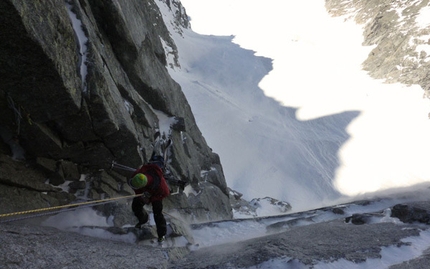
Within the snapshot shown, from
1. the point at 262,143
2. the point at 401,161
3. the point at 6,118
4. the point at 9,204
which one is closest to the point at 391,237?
the point at 9,204

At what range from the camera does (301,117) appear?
36125 mm

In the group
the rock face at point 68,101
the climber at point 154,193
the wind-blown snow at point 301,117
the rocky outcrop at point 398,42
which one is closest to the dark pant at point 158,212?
the climber at point 154,193

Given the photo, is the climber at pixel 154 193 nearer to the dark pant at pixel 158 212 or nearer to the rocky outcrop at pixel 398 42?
the dark pant at pixel 158 212

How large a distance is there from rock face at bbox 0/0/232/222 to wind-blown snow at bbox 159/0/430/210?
16.4 meters

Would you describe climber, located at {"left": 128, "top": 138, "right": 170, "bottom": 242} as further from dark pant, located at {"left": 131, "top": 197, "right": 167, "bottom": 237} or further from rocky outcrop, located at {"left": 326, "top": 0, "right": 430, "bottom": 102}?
rocky outcrop, located at {"left": 326, "top": 0, "right": 430, "bottom": 102}

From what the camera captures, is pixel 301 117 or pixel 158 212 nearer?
pixel 158 212

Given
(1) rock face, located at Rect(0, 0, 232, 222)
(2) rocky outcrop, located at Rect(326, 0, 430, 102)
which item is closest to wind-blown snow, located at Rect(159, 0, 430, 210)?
(2) rocky outcrop, located at Rect(326, 0, 430, 102)

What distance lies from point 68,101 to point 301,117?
33031 millimetres

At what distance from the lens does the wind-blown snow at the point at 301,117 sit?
87.8ft

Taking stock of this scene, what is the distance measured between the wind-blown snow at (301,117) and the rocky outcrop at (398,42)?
153 cm

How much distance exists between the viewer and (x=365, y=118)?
3728cm

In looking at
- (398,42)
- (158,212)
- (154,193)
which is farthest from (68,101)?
(398,42)

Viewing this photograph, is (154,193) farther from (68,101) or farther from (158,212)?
(68,101)

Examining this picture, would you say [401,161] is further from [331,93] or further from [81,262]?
[81,262]
